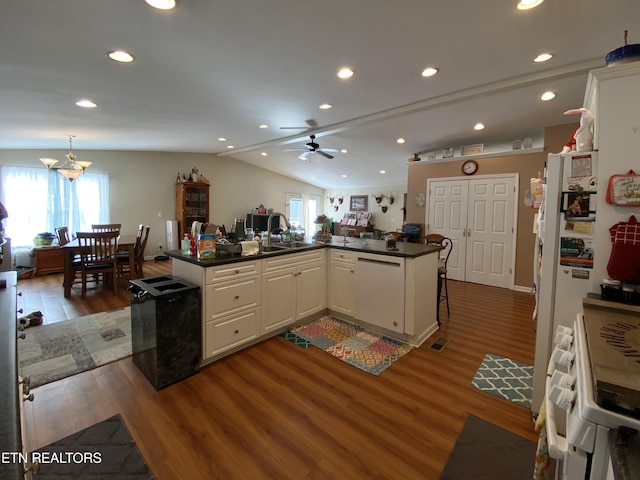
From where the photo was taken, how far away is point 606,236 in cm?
153

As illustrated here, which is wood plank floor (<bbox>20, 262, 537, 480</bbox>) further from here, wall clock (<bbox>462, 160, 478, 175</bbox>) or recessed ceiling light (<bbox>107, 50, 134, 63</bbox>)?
wall clock (<bbox>462, 160, 478, 175</bbox>)

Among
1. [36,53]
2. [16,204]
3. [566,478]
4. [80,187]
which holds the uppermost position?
[36,53]

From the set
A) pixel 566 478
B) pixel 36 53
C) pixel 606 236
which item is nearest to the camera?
pixel 566 478

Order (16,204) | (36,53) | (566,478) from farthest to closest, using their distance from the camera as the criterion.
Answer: (16,204) → (36,53) → (566,478)

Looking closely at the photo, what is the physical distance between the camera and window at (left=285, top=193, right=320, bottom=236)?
10.0 metres

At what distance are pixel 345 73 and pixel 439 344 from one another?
277 cm

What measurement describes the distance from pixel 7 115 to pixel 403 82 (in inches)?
174

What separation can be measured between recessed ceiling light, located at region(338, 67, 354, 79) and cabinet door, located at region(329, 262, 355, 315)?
190 centimetres

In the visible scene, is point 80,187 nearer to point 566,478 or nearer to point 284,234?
point 284,234

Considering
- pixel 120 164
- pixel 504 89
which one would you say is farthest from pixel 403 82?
pixel 120 164

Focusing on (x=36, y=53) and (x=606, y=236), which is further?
(x=36, y=53)

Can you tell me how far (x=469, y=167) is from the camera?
5359mm

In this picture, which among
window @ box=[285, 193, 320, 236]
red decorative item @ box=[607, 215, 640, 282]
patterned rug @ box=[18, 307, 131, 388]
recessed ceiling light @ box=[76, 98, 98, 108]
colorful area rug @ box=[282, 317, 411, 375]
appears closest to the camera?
red decorative item @ box=[607, 215, 640, 282]

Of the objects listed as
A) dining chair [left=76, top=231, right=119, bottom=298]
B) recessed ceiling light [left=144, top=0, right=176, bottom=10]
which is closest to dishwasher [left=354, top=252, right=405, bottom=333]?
recessed ceiling light [left=144, top=0, right=176, bottom=10]
